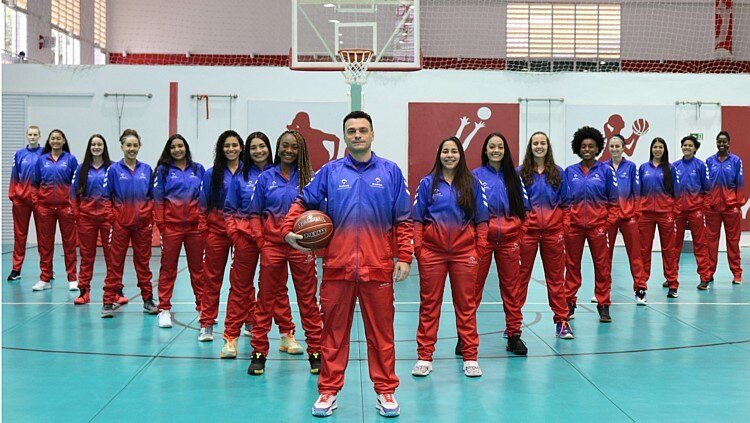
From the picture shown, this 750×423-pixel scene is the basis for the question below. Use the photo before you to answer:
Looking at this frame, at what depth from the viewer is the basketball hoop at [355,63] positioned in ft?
39.2

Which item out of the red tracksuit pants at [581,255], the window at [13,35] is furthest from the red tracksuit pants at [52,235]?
the window at [13,35]

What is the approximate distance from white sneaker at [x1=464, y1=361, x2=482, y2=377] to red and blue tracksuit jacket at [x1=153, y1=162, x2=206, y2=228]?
3296 mm

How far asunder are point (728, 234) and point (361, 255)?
28.3 feet

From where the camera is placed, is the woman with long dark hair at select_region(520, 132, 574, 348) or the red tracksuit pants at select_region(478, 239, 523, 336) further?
the woman with long dark hair at select_region(520, 132, 574, 348)

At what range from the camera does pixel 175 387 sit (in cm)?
571

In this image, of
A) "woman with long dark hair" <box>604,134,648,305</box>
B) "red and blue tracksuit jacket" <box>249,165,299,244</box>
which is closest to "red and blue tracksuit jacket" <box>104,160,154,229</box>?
"red and blue tracksuit jacket" <box>249,165,299,244</box>

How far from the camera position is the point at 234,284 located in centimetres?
642

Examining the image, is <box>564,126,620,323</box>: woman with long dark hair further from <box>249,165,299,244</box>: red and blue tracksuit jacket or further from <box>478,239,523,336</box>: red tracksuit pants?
<box>249,165,299,244</box>: red and blue tracksuit jacket

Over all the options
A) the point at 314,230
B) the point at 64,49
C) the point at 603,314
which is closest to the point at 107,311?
the point at 314,230

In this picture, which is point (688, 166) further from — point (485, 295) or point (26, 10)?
point (26, 10)

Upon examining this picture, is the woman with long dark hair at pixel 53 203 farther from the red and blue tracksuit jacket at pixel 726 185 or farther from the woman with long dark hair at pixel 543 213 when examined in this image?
the red and blue tracksuit jacket at pixel 726 185

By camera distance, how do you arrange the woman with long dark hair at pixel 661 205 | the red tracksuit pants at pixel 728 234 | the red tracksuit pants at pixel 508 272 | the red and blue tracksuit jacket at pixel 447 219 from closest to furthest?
the red and blue tracksuit jacket at pixel 447 219, the red tracksuit pants at pixel 508 272, the woman with long dark hair at pixel 661 205, the red tracksuit pants at pixel 728 234

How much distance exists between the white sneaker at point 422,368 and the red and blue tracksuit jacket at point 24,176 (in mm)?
7209

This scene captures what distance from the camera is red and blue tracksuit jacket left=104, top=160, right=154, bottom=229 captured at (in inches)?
344
